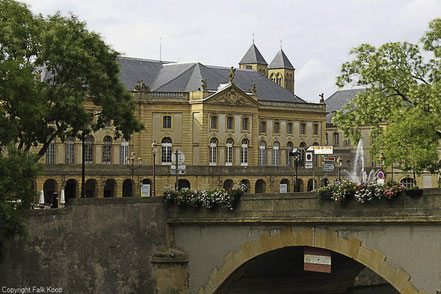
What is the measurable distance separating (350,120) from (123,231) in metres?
18.1

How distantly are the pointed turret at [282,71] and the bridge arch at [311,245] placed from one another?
409 ft

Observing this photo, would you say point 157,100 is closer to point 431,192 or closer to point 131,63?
point 131,63

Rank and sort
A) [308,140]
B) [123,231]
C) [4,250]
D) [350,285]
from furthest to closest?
[308,140]
[350,285]
[123,231]
[4,250]

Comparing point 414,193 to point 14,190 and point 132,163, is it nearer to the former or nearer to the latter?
point 14,190

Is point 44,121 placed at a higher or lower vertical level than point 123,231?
higher

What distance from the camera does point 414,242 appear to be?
4019 centimetres

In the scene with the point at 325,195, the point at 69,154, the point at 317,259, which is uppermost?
the point at 69,154

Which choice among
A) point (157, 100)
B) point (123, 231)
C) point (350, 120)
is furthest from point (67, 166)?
point (123, 231)

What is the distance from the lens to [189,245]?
51.2m

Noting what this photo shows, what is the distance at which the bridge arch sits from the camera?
134 ft

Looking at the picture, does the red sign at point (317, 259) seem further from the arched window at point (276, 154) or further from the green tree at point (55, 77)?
the arched window at point (276, 154)

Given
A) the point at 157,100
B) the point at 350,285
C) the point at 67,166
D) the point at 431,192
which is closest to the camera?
the point at 431,192

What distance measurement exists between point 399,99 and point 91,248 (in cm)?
2221

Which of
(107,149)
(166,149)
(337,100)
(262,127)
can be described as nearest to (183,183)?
(166,149)
